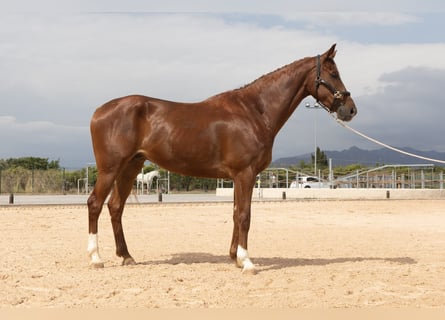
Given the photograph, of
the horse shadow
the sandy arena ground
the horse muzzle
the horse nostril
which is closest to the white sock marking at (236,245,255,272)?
the sandy arena ground

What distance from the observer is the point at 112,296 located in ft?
21.8

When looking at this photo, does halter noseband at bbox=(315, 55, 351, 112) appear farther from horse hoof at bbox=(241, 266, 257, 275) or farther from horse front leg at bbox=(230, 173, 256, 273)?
horse hoof at bbox=(241, 266, 257, 275)

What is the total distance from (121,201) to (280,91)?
2984 mm

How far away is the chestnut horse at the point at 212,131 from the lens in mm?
8547

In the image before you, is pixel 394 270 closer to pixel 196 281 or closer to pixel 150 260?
pixel 196 281

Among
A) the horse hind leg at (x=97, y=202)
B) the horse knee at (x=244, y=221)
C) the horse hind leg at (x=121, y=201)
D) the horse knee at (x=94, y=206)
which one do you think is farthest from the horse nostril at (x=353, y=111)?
the horse knee at (x=94, y=206)

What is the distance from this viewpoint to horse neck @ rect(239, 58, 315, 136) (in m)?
8.98

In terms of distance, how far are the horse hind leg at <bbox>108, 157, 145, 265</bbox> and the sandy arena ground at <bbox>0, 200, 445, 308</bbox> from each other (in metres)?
0.24

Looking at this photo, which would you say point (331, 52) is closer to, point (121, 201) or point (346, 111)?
point (346, 111)

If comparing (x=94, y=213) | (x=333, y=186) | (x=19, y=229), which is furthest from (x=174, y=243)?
(x=333, y=186)

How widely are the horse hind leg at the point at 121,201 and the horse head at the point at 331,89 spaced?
2.88 meters

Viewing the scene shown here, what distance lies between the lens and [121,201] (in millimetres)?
9289

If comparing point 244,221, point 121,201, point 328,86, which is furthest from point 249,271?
point 328,86

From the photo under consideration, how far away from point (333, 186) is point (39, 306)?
112 ft
